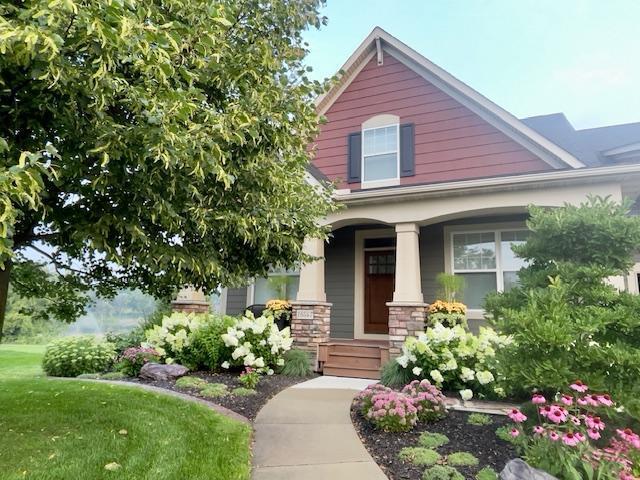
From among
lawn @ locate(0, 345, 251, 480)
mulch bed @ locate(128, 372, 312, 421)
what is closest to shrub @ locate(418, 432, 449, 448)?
lawn @ locate(0, 345, 251, 480)

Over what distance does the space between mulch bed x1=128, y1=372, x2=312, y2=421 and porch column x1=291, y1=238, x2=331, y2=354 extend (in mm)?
1030

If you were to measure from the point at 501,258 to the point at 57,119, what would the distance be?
807 cm

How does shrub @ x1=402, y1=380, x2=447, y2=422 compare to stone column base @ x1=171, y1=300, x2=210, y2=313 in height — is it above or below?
below

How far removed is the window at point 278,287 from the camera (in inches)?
392

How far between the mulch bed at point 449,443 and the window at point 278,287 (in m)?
5.15

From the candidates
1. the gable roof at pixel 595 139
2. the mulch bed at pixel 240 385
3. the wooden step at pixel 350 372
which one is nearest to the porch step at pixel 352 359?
the wooden step at pixel 350 372

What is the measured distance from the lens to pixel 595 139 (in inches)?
409

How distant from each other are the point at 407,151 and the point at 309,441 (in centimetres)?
668

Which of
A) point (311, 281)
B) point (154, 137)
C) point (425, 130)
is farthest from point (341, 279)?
point (154, 137)

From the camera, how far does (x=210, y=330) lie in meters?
7.68

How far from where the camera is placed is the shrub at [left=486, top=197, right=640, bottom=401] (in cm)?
352

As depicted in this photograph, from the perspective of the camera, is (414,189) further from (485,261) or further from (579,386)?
(579,386)

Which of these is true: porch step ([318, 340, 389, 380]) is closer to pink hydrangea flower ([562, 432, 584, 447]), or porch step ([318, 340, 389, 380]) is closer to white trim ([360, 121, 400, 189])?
white trim ([360, 121, 400, 189])

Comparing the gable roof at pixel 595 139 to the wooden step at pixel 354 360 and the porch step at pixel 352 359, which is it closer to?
the porch step at pixel 352 359
